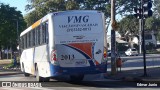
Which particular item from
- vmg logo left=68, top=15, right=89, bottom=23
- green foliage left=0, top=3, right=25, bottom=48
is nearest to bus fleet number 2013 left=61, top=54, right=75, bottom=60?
vmg logo left=68, top=15, right=89, bottom=23

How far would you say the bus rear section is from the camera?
17.0 metres

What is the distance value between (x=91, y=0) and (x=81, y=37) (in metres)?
51.6

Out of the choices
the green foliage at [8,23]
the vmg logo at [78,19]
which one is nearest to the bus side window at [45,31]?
the vmg logo at [78,19]

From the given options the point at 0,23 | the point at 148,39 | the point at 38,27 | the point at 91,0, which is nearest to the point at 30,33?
the point at 38,27

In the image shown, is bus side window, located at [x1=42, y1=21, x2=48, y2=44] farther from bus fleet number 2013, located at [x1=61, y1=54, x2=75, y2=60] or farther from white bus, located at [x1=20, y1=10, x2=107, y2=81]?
bus fleet number 2013, located at [x1=61, y1=54, x2=75, y2=60]

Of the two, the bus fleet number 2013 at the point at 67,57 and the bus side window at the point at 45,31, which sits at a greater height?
the bus side window at the point at 45,31

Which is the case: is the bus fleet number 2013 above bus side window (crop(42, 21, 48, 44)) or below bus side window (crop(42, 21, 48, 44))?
below

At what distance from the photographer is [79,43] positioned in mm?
17266

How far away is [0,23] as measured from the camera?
6144cm

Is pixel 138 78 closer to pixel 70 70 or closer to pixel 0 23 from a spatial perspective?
pixel 70 70

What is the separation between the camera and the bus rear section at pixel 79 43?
1698cm

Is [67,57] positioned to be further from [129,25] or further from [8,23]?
[129,25]

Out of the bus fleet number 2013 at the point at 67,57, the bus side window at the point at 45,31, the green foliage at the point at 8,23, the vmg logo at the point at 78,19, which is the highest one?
the green foliage at the point at 8,23

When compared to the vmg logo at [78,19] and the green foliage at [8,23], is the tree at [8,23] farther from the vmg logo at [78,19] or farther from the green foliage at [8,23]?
the vmg logo at [78,19]
